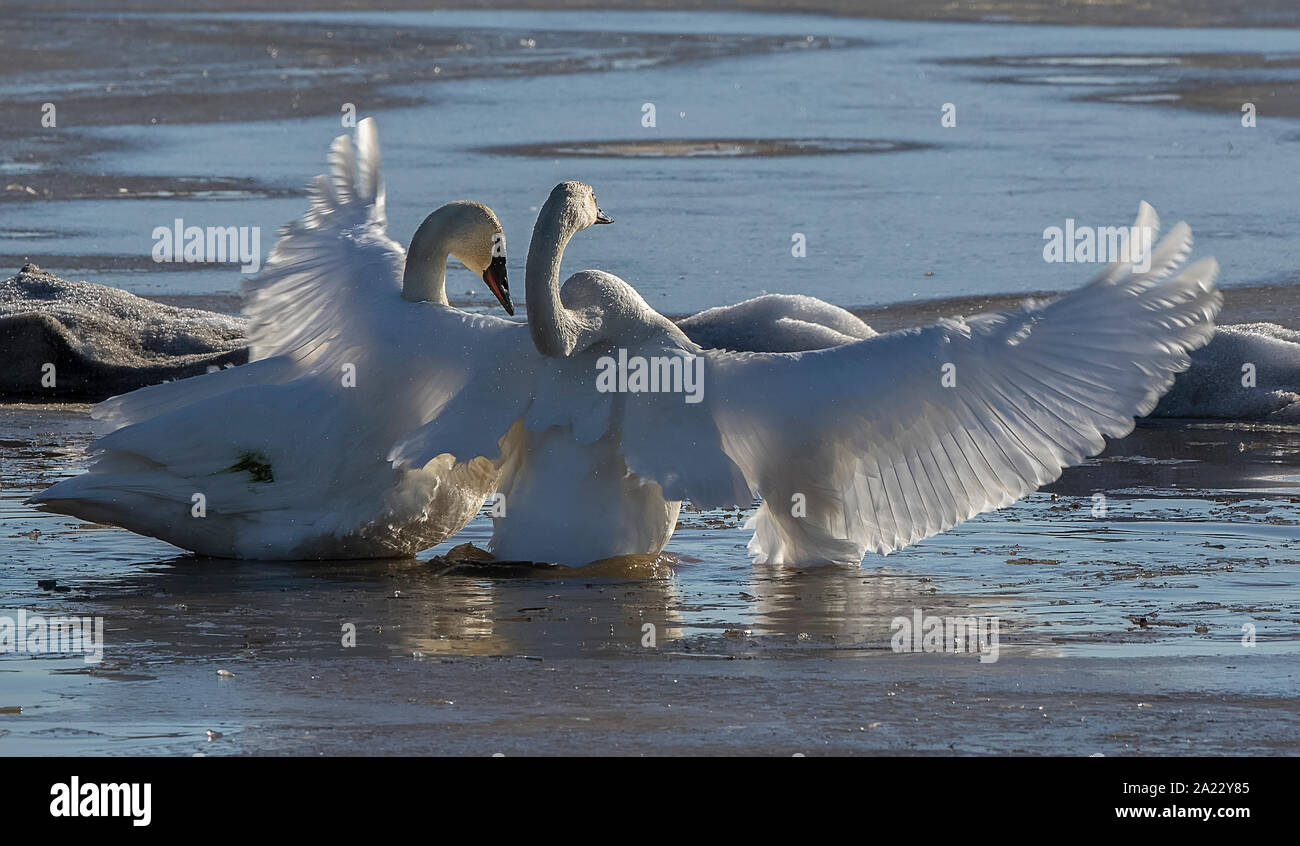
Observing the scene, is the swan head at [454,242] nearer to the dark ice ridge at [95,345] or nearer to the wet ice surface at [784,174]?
the dark ice ridge at [95,345]

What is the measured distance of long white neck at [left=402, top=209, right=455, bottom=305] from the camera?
24.6 ft

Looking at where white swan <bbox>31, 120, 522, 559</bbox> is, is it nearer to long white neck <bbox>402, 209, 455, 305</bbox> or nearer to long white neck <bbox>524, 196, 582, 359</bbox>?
long white neck <bbox>402, 209, 455, 305</bbox>

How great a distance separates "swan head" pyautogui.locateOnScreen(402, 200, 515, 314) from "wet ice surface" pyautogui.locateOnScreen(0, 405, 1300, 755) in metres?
1.04

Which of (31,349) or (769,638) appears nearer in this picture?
(769,638)

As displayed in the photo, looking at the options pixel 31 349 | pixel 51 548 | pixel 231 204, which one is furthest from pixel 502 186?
pixel 51 548

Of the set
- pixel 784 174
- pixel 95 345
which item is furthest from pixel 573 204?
pixel 784 174

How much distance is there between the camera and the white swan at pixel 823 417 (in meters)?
6.74

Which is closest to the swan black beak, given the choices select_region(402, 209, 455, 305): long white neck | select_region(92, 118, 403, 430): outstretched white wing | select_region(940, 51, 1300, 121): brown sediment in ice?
select_region(402, 209, 455, 305): long white neck

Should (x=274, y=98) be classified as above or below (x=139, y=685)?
above

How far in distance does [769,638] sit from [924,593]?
933 millimetres

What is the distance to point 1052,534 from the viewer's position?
7.68 m
